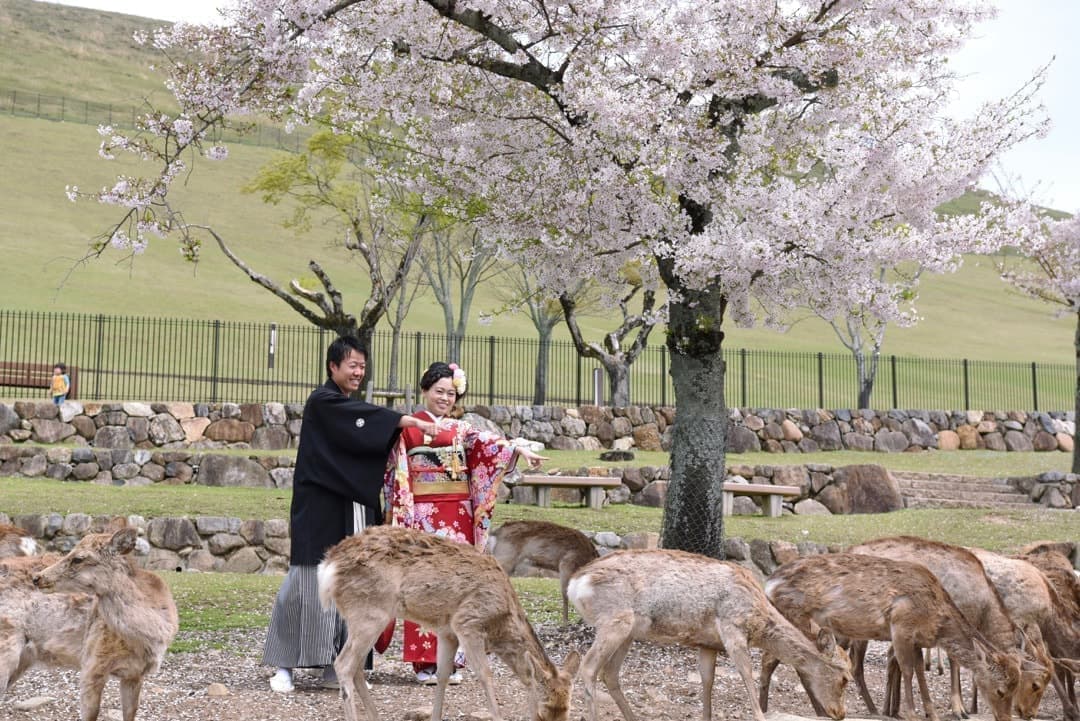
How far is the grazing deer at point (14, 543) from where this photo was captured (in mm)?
7867

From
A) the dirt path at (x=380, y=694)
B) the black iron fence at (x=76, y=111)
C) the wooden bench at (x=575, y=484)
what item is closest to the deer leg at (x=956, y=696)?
the dirt path at (x=380, y=694)

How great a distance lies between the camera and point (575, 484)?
1820 cm

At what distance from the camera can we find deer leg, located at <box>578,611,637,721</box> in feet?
21.3

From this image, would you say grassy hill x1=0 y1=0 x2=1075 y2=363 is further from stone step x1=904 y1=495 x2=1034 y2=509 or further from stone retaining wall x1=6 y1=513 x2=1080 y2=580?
stone retaining wall x1=6 y1=513 x2=1080 y2=580

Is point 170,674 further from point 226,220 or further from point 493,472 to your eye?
point 226,220

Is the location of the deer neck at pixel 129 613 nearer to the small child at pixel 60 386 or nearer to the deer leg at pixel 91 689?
the deer leg at pixel 91 689

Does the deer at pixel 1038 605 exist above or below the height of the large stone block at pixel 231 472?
below

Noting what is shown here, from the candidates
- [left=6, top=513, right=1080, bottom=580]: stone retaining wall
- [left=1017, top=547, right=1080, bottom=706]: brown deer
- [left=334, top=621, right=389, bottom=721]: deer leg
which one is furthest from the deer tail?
[left=6, top=513, right=1080, bottom=580]: stone retaining wall

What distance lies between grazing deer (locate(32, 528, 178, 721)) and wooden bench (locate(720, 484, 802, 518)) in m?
13.0

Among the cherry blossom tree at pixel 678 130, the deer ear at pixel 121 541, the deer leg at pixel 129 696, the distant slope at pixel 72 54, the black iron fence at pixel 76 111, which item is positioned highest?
the distant slope at pixel 72 54

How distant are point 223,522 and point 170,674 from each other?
25.6 feet

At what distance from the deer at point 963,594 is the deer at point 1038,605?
43cm

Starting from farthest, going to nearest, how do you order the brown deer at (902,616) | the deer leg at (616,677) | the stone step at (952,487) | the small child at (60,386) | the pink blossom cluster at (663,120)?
the small child at (60,386) < the stone step at (952,487) < the pink blossom cluster at (663,120) < the brown deer at (902,616) < the deer leg at (616,677)

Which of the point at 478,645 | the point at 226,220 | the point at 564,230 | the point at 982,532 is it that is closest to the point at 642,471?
the point at 982,532
